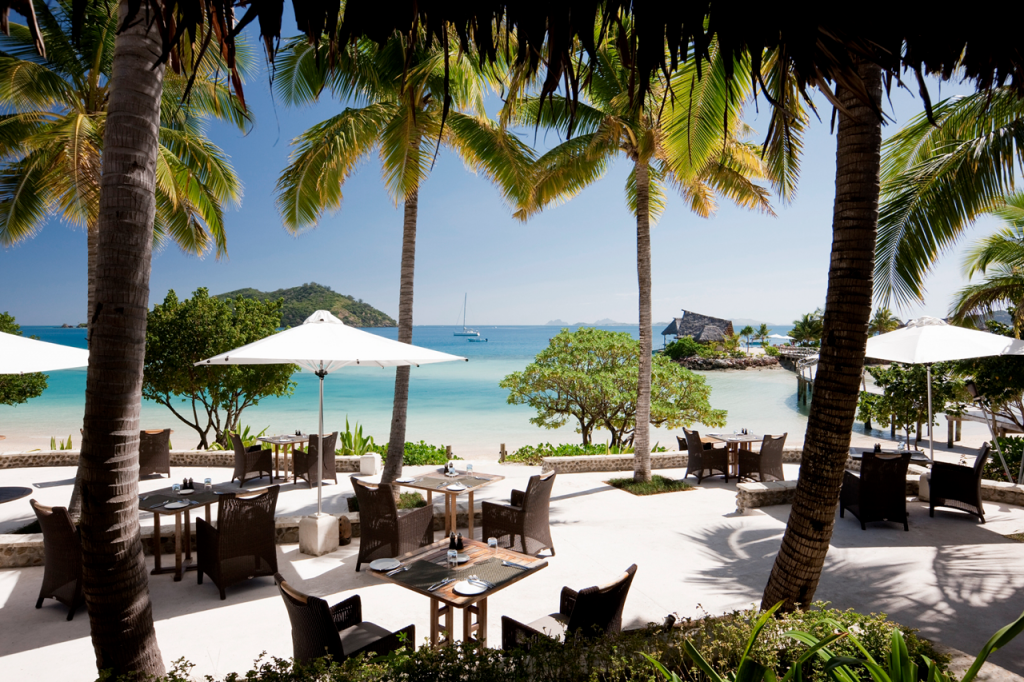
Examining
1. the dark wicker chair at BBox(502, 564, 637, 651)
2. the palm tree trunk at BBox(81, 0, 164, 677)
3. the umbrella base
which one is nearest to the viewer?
the palm tree trunk at BBox(81, 0, 164, 677)

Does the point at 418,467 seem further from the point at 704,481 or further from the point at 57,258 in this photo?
the point at 57,258

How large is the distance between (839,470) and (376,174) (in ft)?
24.7

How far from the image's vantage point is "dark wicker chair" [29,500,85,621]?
4.74 meters

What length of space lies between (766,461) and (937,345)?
131 inches

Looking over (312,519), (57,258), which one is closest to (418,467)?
(312,519)

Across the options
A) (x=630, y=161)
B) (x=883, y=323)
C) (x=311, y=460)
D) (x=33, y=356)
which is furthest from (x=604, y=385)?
(x=883, y=323)

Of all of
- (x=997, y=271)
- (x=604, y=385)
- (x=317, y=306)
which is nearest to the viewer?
(x=604, y=385)

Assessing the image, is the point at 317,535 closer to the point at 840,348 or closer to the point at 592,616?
the point at 592,616

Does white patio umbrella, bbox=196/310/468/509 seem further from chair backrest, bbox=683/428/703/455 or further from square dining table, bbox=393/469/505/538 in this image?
chair backrest, bbox=683/428/703/455

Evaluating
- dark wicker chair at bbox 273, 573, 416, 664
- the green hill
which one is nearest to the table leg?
dark wicker chair at bbox 273, 573, 416, 664

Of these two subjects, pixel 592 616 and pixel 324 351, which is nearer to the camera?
pixel 592 616

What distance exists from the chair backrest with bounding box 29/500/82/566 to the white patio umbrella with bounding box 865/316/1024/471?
9045mm

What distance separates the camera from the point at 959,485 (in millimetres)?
7465

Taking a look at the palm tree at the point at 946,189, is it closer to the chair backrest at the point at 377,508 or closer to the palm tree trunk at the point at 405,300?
the chair backrest at the point at 377,508
